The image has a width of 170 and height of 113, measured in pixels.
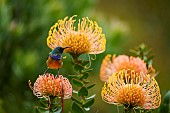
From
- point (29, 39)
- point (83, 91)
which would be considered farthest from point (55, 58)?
point (29, 39)

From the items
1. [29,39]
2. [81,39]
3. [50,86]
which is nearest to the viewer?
[50,86]

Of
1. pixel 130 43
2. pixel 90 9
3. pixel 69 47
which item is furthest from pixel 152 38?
pixel 69 47

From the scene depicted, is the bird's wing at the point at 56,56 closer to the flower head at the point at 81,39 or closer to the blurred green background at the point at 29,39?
the flower head at the point at 81,39

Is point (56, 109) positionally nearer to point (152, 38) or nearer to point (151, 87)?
point (151, 87)

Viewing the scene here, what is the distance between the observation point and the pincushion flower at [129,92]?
1.42 m

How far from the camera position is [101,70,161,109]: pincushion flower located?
4.64 ft

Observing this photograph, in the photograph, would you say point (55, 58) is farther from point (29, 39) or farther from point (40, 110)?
point (29, 39)

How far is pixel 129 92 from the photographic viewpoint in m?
1.44

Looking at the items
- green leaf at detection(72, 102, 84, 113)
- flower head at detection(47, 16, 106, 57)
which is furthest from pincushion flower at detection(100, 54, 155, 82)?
green leaf at detection(72, 102, 84, 113)

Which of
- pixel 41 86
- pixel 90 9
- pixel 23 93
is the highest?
pixel 90 9

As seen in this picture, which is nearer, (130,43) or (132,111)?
(132,111)

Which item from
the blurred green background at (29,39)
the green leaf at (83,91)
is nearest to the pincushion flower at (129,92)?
the green leaf at (83,91)

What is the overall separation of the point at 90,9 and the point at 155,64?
5.21ft

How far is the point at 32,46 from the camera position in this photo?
4598 mm
